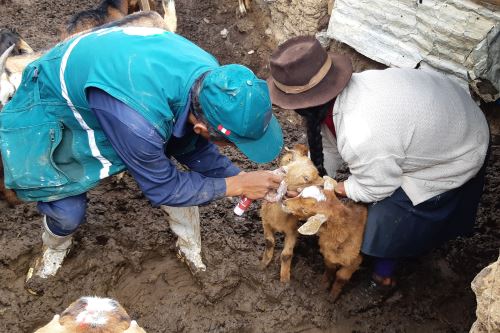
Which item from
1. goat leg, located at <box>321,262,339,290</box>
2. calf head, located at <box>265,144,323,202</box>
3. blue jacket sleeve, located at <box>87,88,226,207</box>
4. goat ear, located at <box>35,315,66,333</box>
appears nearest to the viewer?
goat ear, located at <box>35,315,66,333</box>

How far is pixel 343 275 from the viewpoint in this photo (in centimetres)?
385

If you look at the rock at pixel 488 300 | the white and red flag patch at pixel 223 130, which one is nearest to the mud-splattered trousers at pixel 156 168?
the white and red flag patch at pixel 223 130

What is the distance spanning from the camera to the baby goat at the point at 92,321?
7.33ft

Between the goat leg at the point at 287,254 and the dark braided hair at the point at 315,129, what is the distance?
1.76 ft

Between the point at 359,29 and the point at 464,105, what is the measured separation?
6.80 feet

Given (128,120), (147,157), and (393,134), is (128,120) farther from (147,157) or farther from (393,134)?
(393,134)

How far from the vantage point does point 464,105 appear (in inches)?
132

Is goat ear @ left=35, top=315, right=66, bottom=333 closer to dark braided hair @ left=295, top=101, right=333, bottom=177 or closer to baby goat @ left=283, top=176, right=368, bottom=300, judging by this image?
baby goat @ left=283, top=176, right=368, bottom=300

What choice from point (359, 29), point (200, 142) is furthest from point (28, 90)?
point (359, 29)

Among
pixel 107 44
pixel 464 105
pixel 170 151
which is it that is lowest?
pixel 170 151

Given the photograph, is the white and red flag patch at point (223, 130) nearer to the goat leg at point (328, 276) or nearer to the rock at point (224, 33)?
the goat leg at point (328, 276)

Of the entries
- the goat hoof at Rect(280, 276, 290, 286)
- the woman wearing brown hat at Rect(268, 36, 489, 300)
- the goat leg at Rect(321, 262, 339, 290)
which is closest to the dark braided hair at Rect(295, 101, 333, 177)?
the woman wearing brown hat at Rect(268, 36, 489, 300)

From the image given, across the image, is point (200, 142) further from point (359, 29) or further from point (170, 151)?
point (359, 29)

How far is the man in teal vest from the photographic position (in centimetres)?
272
